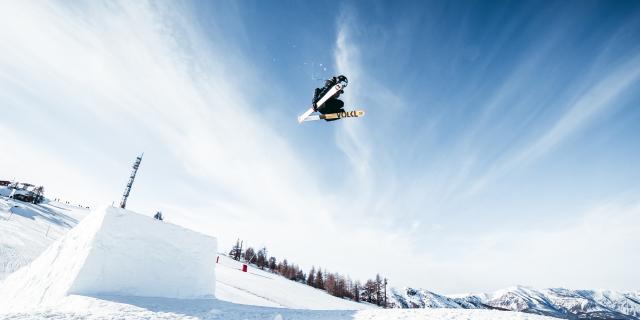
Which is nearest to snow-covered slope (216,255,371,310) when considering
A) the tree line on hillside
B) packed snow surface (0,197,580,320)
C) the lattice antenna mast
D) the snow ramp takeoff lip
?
the snow ramp takeoff lip

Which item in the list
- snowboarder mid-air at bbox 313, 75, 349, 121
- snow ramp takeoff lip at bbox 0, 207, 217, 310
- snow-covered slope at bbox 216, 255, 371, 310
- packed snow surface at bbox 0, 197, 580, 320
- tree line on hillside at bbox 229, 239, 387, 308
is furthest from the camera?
tree line on hillside at bbox 229, 239, 387, 308

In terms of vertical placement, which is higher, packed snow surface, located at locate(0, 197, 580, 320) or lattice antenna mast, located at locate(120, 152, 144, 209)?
lattice antenna mast, located at locate(120, 152, 144, 209)

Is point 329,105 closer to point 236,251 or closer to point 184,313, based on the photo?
point 184,313

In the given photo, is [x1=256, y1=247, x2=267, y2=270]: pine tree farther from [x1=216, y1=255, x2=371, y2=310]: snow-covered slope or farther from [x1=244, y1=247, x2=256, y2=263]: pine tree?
[x1=216, y1=255, x2=371, y2=310]: snow-covered slope

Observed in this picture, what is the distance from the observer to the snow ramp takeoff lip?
12.5 m

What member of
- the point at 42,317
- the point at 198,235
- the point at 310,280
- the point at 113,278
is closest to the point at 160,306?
the point at 113,278

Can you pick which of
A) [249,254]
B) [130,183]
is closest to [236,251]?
[249,254]

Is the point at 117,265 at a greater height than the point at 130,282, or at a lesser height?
greater

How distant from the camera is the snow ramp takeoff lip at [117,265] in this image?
12523mm

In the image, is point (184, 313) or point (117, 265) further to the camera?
point (117, 265)

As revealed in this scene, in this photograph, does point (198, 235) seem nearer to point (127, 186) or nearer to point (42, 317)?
point (42, 317)

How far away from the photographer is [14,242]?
2386 cm

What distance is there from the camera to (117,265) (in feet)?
44.0

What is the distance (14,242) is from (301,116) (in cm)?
2617
